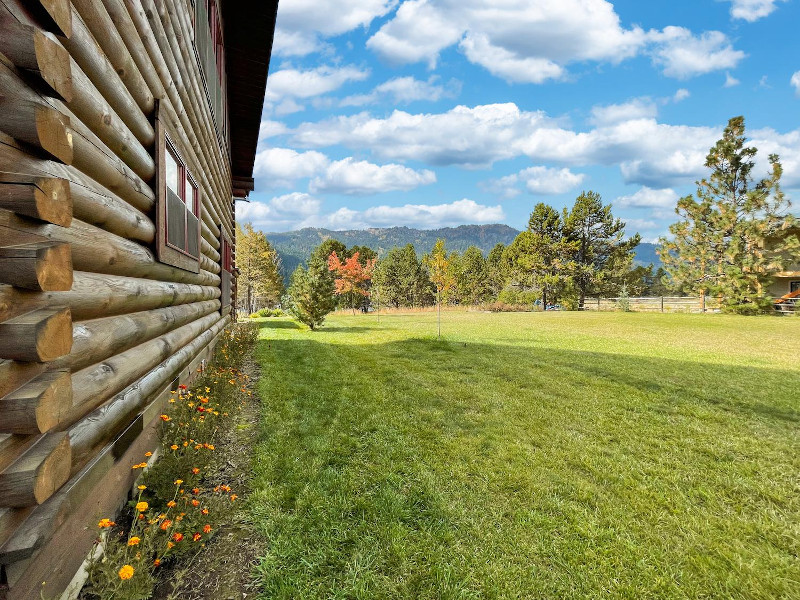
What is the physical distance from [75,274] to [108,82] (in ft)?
4.36

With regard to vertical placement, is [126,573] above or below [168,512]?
above

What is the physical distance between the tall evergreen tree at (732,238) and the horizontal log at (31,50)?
31396mm

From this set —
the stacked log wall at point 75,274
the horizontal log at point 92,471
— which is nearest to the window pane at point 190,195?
the stacked log wall at point 75,274

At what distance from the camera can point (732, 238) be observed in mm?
24906

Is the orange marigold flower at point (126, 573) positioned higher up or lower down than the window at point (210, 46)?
lower down

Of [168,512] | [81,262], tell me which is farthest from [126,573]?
[81,262]

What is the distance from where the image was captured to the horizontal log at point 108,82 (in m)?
2.02

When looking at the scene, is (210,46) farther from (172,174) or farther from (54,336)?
(54,336)

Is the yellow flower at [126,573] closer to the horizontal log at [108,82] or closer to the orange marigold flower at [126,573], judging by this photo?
the orange marigold flower at [126,573]

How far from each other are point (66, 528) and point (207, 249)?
5.52m

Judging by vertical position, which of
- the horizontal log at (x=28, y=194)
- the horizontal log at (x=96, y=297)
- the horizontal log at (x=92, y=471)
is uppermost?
the horizontal log at (x=28, y=194)

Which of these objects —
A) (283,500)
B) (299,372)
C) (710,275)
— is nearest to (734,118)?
(710,275)

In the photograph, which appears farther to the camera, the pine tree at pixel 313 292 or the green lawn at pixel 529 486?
the pine tree at pixel 313 292

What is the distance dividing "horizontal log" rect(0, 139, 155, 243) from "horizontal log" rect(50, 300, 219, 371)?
23.7 inches
